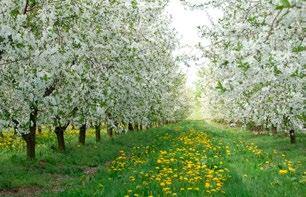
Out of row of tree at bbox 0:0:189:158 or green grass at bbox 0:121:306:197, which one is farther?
green grass at bbox 0:121:306:197

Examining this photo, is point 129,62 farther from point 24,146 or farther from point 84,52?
point 24,146

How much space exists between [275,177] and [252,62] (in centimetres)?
499

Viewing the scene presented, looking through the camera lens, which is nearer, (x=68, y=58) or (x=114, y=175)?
(x=68, y=58)

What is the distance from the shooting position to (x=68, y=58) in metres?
11.7

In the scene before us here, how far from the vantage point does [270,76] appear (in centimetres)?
891

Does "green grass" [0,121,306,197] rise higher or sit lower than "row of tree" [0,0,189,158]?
lower

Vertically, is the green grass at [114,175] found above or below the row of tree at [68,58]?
below

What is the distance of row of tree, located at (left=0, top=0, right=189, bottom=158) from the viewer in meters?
10.2

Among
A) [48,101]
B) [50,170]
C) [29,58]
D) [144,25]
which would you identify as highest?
[144,25]

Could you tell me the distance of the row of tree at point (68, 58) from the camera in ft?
33.5

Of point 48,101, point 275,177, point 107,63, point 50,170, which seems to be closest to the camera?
point 48,101

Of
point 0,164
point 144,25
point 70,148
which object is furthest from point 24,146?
point 144,25

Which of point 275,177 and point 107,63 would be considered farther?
point 107,63

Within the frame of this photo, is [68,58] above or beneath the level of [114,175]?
above
